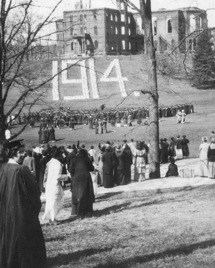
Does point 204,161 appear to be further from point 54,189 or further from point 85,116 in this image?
point 85,116

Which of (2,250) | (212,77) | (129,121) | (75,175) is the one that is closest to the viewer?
(2,250)

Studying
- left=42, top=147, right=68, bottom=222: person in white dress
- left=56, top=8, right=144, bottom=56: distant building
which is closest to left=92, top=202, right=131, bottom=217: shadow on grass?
left=42, top=147, right=68, bottom=222: person in white dress

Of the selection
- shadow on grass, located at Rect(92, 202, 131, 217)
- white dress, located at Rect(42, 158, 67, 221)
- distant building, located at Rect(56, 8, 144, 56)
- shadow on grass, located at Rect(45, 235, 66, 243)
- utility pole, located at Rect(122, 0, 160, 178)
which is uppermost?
distant building, located at Rect(56, 8, 144, 56)

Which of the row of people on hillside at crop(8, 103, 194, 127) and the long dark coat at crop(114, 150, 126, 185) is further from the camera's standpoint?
the row of people on hillside at crop(8, 103, 194, 127)

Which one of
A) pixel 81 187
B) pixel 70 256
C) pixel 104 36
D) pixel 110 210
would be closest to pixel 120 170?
pixel 110 210

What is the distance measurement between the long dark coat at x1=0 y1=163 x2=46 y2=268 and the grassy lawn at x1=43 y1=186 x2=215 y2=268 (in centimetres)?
118

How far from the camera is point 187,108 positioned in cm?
4416

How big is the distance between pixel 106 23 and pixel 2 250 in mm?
83647

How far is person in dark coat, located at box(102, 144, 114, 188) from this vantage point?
16.8 metres

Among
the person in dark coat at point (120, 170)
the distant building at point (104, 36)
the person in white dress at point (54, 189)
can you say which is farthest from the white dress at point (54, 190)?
the distant building at point (104, 36)

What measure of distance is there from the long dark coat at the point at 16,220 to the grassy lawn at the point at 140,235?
1177 mm

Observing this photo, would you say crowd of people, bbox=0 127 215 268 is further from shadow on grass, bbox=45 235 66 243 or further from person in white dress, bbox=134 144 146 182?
shadow on grass, bbox=45 235 66 243

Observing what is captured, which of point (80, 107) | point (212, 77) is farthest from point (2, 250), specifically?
point (212, 77)

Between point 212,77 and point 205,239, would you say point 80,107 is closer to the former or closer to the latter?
point 212,77
